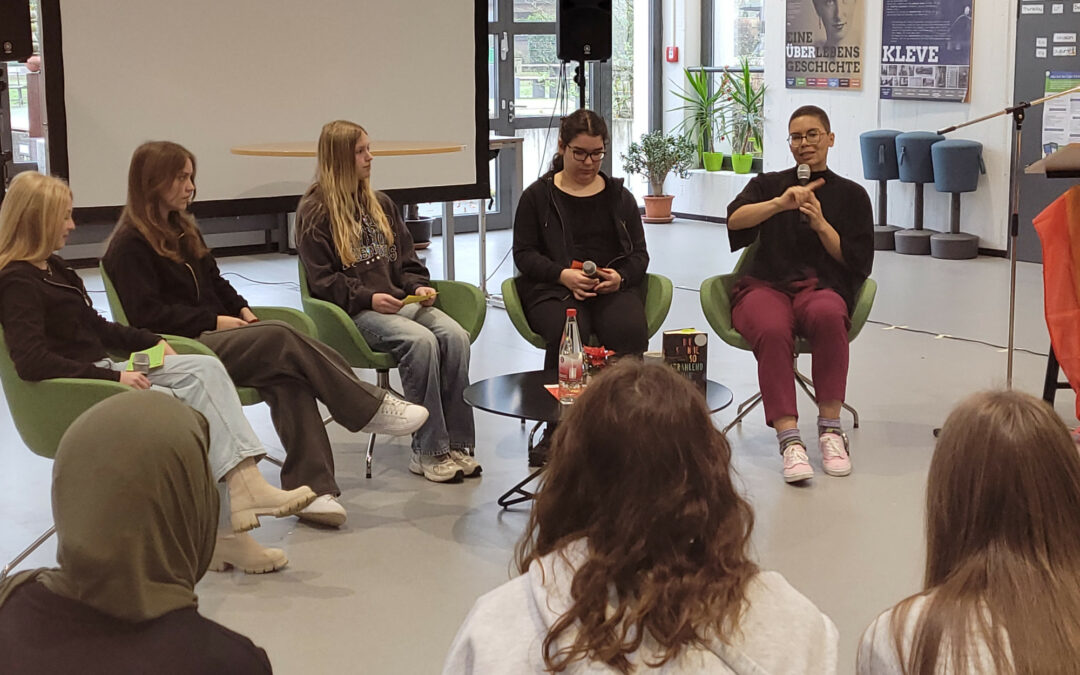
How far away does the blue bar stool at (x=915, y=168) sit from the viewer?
336 inches

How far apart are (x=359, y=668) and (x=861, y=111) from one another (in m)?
7.38

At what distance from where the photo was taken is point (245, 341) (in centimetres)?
383

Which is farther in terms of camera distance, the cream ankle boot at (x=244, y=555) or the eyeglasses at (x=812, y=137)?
the eyeglasses at (x=812, y=137)

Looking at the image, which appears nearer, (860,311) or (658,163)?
(860,311)

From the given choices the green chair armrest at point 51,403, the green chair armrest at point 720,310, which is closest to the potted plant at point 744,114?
the green chair armrest at point 720,310

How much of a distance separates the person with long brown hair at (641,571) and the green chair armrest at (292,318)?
2.67 m

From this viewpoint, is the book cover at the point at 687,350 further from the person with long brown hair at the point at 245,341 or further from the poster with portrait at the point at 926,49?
the poster with portrait at the point at 926,49

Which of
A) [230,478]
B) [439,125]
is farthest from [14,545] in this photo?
[439,125]

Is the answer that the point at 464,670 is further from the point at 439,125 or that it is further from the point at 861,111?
the point at 861,111

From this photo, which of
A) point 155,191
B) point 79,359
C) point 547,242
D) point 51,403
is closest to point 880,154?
point 547,242

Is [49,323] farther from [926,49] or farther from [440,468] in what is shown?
[926,49]

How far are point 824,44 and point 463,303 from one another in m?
5.83

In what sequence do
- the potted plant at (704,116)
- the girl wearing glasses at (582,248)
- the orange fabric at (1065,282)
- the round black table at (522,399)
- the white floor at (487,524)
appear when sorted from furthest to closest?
1. the potted plant at (704,116)
2. the girl wearing glasses at (582,248)
3. the orange fabric at (1065,282)
4. the round black table at (522,399)
5. the white floor at (487,524)

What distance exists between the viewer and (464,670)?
156 centimetres
